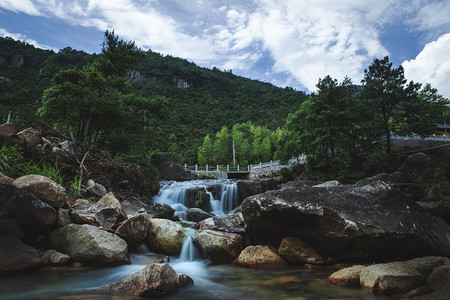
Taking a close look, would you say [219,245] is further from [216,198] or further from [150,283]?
[216,198]

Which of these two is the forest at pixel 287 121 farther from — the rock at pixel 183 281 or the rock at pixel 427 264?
the rock at pixel 427 264

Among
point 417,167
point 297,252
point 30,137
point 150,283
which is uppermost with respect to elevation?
point 30,137

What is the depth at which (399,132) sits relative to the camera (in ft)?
67.0

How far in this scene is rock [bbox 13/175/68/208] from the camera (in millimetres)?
4668

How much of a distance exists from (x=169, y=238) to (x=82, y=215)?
201cm

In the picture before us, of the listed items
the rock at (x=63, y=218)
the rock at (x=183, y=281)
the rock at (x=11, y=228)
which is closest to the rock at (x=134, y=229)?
the rock at (x=63, y=218)

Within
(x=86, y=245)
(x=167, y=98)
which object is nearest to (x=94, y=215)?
(x=86, y=245)

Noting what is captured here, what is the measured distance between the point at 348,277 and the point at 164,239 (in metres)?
4.02

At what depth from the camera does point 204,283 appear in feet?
14.6

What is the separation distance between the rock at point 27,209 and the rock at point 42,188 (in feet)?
0.65

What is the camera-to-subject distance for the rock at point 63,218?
195 inches

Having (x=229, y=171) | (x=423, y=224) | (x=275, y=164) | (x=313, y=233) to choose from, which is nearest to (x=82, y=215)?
(x=313, y=233)

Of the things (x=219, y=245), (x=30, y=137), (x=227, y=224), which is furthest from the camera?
(x=30, y=137)

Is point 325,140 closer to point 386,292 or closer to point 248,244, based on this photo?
point 248,244
